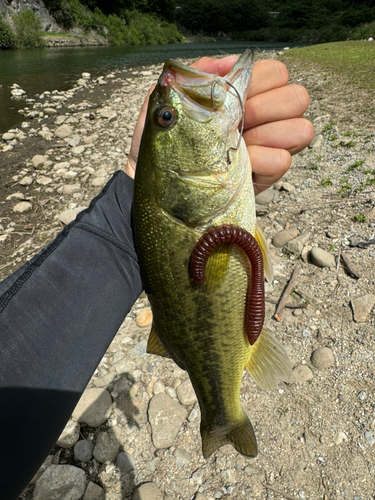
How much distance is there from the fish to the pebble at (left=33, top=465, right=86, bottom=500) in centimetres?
182

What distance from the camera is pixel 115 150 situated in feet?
28.9

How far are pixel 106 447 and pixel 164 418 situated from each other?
0.61 m

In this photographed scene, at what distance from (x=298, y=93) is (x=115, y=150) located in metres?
7.19

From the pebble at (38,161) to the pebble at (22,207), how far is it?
1.80 metres

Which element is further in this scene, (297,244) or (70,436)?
(297,244)

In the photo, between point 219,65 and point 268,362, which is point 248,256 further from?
point 219,65

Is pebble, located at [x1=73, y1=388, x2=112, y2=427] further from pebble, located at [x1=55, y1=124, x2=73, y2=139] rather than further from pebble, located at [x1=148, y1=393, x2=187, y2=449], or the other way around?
pebble, located at [x1=55, y1=124, x2=73, y2=139]

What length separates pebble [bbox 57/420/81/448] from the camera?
3.24m

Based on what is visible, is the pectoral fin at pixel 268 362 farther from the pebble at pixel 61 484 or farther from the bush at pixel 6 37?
the bush at pixel 6 37

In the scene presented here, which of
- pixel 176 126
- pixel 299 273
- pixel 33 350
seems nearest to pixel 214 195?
pixel 176 126

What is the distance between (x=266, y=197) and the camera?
572cm

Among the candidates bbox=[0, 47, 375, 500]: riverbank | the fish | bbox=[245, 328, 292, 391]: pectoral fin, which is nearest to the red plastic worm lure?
the fish

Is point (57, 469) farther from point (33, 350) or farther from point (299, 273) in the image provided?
point (299, 273)

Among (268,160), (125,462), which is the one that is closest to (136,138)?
(268,160)
